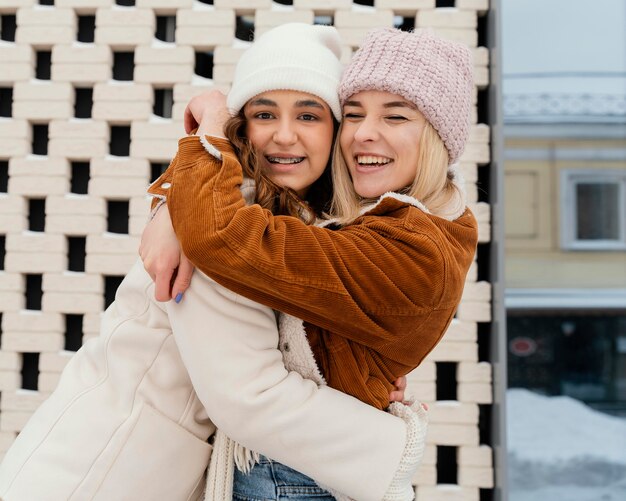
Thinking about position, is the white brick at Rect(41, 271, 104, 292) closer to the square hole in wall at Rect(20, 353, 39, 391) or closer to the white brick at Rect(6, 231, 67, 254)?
the white brick at Rect(6, 231, 67, 254)

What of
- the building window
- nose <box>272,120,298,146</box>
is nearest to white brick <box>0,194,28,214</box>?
nose <box>272,120,298,146</box>

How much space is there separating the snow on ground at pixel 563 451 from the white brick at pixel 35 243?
2300 millimetres

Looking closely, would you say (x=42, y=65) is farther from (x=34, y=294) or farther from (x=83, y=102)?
(x=34, y=294)

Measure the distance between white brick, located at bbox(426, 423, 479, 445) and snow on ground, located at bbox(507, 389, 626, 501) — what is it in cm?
125

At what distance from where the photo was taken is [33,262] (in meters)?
1.76

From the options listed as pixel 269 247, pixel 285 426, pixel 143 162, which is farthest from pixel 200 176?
pixel 143 162

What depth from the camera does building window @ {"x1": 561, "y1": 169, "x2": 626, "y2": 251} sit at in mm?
3652

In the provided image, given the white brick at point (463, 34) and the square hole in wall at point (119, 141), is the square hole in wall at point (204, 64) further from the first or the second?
the white brick at point (463, 34)

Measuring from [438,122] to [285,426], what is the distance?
1.80 feet

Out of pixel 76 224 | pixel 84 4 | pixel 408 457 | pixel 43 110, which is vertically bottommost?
pixel 408 457

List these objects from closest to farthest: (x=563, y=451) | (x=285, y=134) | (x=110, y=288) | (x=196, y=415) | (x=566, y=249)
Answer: (x=196, y=415)
(x=285, y=134)
(x=110, y=288)
(x=563, y=451)
(x=566, y=249)

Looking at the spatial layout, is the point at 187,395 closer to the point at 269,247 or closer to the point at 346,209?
the point at 269,247

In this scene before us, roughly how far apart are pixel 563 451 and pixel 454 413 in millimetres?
1769

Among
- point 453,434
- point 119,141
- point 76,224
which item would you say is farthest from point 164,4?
point 453,434
